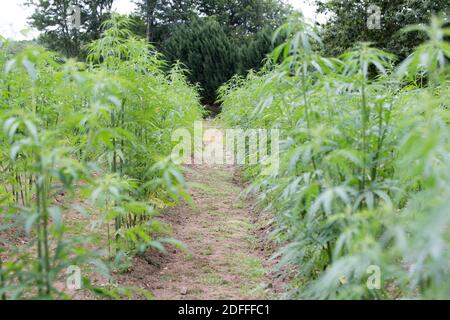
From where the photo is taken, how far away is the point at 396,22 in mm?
13000

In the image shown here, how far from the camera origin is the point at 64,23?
83.6 ft

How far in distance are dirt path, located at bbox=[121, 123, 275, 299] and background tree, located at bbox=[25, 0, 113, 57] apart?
2263cm

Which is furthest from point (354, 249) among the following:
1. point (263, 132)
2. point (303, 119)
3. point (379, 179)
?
point (263, 132)

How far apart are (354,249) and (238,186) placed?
4789 millimetres

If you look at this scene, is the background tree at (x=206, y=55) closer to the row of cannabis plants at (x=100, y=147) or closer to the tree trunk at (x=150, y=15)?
the tree trunk at (x=150, y=15)

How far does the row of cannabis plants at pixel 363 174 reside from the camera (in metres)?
1.49

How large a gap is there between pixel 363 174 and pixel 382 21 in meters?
12.7

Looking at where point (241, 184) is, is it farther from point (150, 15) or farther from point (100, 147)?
point (150, 15)

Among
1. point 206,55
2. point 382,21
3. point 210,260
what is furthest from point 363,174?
point 206,55

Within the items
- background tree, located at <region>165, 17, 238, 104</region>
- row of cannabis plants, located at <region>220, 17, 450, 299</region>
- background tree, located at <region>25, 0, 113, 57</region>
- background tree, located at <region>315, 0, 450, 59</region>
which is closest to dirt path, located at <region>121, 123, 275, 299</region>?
row of cannabis plants, located at <region>220, 17, 450, 299</region>

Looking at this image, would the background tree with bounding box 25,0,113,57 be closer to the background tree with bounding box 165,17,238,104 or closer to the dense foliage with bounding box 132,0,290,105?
the dense foliage with bounding box 132,0,290,105

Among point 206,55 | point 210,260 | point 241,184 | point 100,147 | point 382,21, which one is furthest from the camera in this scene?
point 206,55

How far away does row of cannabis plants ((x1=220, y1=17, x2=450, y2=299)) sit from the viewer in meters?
1.49

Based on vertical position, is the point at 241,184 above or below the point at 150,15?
below
